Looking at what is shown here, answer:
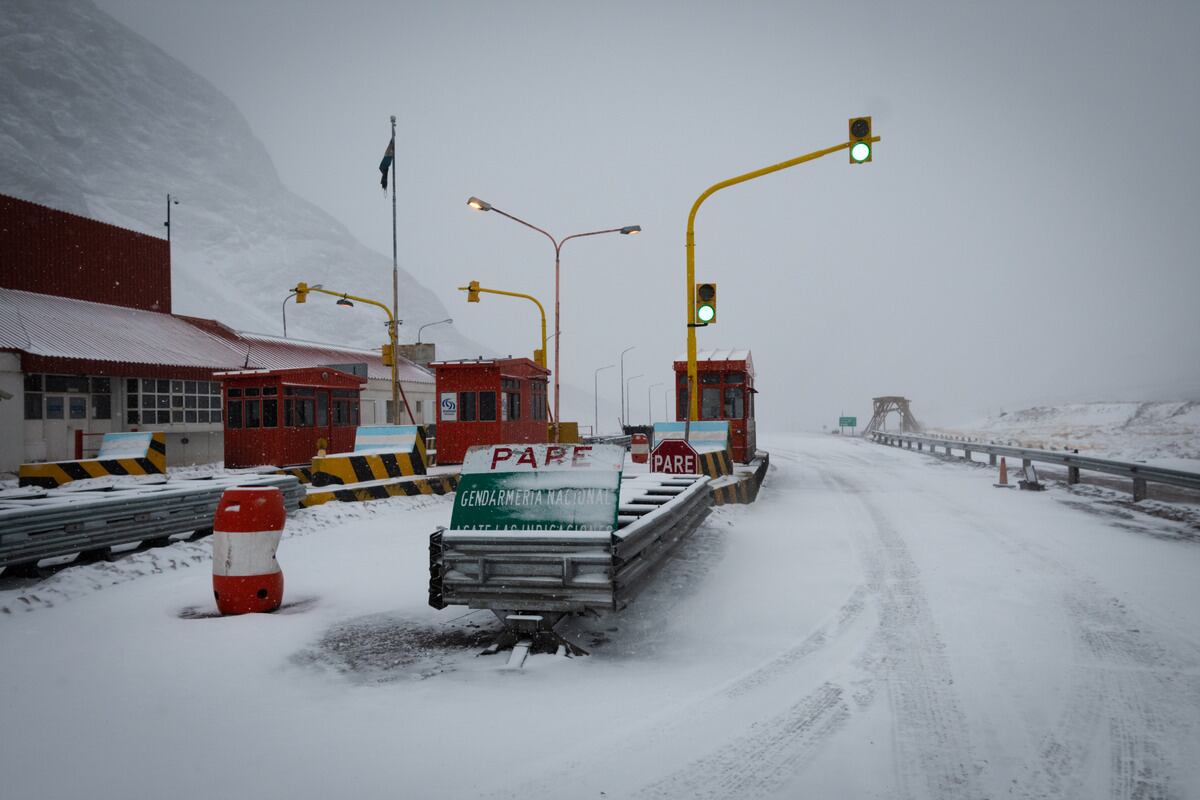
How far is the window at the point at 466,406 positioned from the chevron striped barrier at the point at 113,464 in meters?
7.07

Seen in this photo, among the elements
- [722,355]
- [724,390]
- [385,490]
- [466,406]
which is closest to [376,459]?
[385,490]

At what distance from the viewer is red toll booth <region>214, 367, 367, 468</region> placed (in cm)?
1783

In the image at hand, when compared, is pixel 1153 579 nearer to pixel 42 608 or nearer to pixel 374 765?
pixel 374 765

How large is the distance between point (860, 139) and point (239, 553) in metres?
11.0

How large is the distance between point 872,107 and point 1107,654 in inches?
422

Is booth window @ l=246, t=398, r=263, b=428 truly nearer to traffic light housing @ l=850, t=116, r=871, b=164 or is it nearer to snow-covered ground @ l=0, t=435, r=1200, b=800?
snow-covered ground @ l=0, t=435, r=1200, b=800

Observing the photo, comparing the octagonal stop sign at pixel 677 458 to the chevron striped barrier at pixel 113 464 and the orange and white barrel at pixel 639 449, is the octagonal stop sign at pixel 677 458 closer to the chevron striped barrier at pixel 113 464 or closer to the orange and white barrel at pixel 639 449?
the orange and white barrel at pixel 639 449

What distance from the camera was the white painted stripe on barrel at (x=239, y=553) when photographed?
586cm

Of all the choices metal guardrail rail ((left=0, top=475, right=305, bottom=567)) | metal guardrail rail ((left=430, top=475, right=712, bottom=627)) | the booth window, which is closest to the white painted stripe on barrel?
metal guardrail rail ((left=430, top=475, right=712, bottom=627))

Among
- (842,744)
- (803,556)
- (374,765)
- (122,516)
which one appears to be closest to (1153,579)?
(803,556)

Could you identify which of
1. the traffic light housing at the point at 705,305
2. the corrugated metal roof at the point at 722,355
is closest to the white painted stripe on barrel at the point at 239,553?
the traffic light housing at the point at 705,305

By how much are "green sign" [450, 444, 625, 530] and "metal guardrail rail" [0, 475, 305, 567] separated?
196 inches

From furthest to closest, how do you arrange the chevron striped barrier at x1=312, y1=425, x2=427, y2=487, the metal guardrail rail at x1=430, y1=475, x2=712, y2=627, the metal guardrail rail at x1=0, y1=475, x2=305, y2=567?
the chevron striped barrier at x1=312, y1=425, x2=427, y2=487 → the metal guardrail rail at x1=0, y1=475, x2=305, y2=567 → the metal guardrail rail at x1=430, y1=475, x2=712, y2=627

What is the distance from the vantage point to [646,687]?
14.4 feet
